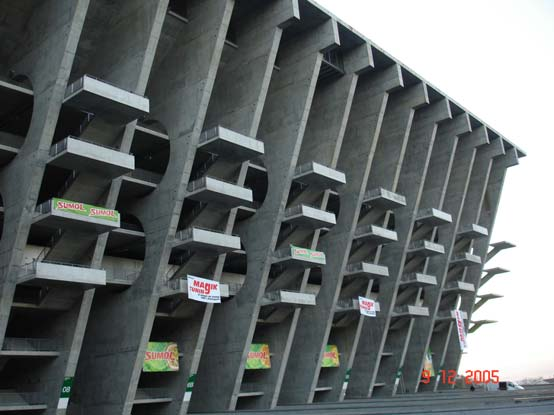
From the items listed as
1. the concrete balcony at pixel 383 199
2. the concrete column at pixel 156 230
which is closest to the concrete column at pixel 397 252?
the concrete balcony at pixel 383 199

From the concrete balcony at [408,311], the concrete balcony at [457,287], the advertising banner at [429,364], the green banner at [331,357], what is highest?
the concrete balcony at [457,287]

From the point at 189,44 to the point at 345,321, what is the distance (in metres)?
28.4

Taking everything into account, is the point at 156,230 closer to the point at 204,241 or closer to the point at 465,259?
the point at 204,241

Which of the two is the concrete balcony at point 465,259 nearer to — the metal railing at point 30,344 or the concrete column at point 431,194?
the concrete column at point 431,194

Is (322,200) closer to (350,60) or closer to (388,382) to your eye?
(350,60)

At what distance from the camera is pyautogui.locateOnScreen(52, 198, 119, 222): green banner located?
29.1m

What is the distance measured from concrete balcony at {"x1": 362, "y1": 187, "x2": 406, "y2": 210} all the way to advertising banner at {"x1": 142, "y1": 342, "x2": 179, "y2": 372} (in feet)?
69.1

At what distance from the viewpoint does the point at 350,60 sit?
157 ft

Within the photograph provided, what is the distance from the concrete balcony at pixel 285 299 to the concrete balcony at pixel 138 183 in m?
11.5

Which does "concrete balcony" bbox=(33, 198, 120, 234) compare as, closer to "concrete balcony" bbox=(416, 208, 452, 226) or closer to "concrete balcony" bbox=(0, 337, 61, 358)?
"concrete balcony" bbox=(0, 337, 61, 358)

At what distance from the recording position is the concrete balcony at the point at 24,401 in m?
29.9

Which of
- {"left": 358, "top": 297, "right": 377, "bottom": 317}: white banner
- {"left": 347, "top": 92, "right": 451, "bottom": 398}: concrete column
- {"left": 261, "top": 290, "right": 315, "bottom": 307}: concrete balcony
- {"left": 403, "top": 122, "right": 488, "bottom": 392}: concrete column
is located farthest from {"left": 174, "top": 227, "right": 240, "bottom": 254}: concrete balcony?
{"left": 403, "top": 122, "right": 488, "bottom": 392}: concrete column

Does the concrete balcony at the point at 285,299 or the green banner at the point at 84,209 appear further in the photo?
the concrete balcony at the point at 285,299

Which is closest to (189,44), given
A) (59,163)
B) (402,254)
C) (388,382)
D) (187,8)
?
(187,8)
